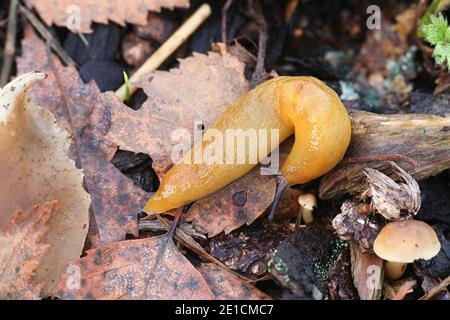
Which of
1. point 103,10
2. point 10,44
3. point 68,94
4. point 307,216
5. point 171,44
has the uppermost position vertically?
point 10,44

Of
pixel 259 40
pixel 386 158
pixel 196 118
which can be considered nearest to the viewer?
pixel 386 158

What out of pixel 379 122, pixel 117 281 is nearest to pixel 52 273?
pixel 117 281

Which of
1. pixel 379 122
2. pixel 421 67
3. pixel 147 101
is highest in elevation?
pixel 147 101

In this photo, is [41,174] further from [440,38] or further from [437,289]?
[440,38]

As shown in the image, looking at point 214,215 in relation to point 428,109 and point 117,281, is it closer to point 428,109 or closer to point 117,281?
point 117,281

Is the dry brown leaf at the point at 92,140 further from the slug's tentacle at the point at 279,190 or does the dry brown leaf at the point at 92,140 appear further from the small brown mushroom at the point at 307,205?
the small brown mushroom at the point at 307,205

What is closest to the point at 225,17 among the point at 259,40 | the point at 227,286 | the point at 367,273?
the point at 259,40
